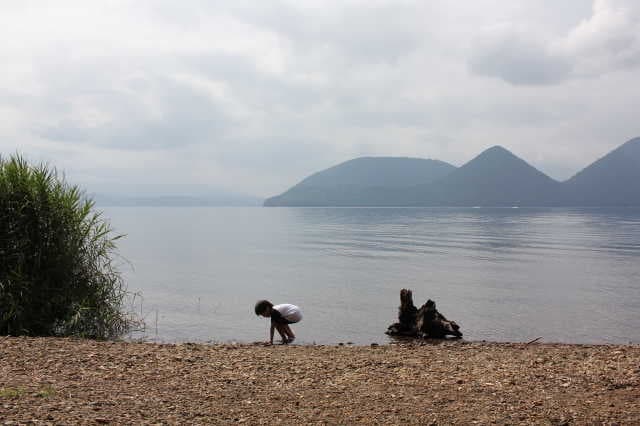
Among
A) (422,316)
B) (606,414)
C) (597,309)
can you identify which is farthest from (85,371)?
(597,309)

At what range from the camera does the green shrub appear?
1208cm

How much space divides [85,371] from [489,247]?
50.6 meters

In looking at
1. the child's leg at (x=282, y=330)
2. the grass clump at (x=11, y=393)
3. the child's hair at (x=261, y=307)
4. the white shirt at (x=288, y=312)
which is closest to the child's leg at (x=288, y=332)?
the child's leg at (x=282, y=330)

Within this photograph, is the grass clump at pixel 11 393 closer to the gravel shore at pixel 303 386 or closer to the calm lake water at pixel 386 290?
the gravel shore at pixel 303 386

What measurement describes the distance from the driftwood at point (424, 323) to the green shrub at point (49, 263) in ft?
26.4

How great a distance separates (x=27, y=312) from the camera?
12.1 metres

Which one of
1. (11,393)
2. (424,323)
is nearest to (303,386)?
(11,393)

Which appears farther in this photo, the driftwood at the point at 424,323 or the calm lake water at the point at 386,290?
the calm lake water at the point at 386,290

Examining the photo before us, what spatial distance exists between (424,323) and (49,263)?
32.8 ft

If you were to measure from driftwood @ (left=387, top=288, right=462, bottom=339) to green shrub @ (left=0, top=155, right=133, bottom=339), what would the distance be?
26.4 feet

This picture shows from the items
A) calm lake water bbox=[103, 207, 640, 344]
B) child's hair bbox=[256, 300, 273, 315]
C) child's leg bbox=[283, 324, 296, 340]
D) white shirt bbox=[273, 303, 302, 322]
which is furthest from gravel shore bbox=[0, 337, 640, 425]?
calm lake water bbox=[103, 207, 640, 344]

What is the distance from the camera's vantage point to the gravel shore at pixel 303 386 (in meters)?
6.25

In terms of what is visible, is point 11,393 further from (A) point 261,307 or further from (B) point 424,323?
(B) point 424,323

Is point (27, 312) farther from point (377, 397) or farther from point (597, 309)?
point (597, 309)
